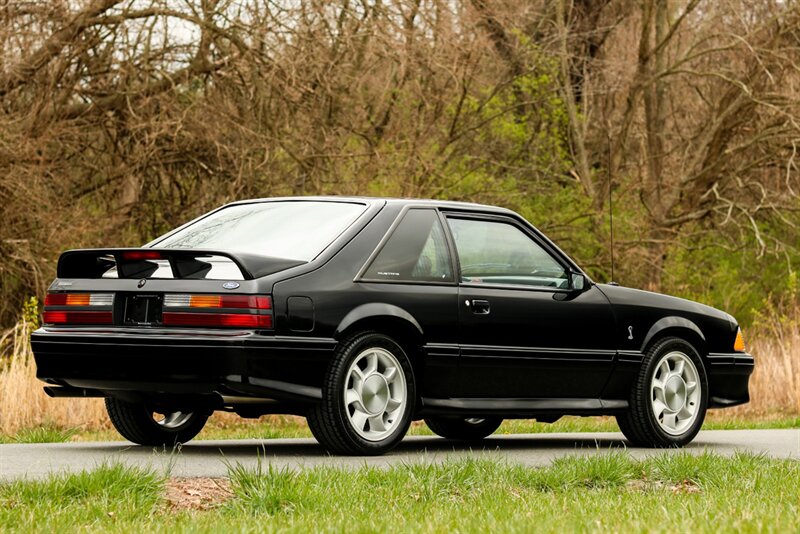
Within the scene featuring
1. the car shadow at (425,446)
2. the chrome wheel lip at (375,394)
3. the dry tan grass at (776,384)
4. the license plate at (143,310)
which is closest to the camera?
the license plate at (143,310)

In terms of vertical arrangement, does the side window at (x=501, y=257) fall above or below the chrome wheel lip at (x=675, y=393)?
above

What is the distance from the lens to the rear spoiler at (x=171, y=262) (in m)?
8.13

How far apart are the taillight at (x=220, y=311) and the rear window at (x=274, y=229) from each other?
1.62ft

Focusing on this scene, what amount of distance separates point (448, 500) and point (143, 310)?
2795 millimetres

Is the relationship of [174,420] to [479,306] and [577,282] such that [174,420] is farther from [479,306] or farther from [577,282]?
[577,282]

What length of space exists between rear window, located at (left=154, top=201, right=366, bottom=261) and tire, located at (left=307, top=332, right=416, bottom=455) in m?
0.67

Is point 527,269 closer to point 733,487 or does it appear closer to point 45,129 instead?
point 733,487

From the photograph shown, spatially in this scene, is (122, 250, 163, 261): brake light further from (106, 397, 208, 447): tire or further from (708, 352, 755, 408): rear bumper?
(708, 352, 755, 408): rear bumper

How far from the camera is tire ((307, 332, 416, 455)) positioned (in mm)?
8328

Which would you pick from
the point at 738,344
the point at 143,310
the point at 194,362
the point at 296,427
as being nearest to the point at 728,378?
the point at 738,344

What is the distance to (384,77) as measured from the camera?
66.3ft

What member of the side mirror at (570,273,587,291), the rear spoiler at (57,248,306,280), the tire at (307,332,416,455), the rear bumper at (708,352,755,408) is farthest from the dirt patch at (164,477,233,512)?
the rear bumper at (708,352,755,408)

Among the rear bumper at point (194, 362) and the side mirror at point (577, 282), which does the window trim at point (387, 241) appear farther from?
the side mirror at point (577, 282)

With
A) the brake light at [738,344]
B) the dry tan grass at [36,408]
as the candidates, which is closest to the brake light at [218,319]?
the brake light at [738,344]
